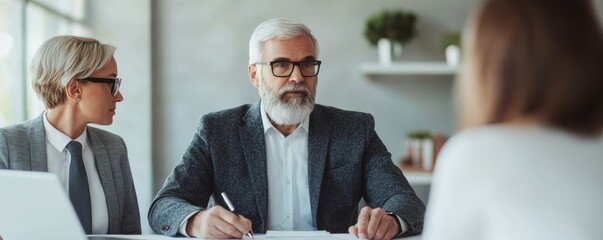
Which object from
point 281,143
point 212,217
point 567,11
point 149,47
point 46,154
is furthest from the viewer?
point 149,47

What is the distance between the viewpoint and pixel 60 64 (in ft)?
7.36

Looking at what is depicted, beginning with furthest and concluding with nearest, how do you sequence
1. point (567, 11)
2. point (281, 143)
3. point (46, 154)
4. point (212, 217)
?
point (281, 143) → point (46, 154) → point (212, 217) → point (567, 11)

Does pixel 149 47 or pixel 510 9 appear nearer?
pixel 510 9

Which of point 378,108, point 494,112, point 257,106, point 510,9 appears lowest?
point 378,108

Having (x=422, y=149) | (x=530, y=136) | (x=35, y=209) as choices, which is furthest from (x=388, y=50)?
(x=530, y=136)

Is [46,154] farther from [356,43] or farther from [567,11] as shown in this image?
[356,43]

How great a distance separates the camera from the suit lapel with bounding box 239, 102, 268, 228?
2.24 m

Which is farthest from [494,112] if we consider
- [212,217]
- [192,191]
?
[192,191]

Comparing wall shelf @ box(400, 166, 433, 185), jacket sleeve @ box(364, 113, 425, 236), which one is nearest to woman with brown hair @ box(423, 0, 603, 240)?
jacket sleeve @ box(364, 113, 425, 236)

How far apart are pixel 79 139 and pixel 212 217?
0.64 m

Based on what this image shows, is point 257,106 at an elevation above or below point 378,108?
Result: above

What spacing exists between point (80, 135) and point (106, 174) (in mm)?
142

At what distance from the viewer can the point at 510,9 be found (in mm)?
961

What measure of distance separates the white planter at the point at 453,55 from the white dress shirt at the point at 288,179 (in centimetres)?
304
